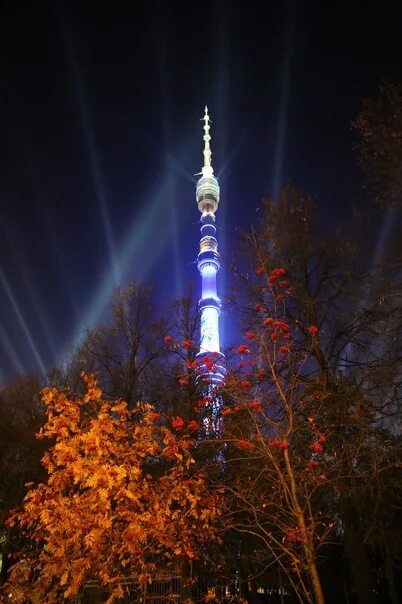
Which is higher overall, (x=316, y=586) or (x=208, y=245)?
(x=208, y=245)

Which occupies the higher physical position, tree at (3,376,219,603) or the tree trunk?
tree at (3,376,219,603)

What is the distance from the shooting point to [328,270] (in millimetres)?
13547

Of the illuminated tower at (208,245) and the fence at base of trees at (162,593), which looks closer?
the fence at base of trees at (162,593)

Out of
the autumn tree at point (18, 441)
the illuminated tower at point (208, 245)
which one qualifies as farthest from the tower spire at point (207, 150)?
the autumn tree at point (18, 441)

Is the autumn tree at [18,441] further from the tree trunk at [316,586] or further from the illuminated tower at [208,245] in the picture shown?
the illuminated tower at [208,245]

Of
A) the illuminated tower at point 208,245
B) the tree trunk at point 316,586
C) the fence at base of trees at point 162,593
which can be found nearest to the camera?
the tree trunk at point 316,586

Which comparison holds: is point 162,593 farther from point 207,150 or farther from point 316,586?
point 207,150

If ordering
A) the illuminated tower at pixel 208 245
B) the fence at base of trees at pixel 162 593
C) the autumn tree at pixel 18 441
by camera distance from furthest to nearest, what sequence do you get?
1. the illuminated tower at pixel 208 245
2. the autumn tree at pixel 18 441
3. the fence at base of trees at pixel 162 593

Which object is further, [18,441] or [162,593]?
[18,441]

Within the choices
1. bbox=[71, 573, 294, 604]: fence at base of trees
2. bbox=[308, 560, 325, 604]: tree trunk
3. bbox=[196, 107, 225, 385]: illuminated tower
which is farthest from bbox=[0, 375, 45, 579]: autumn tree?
bbox=[196, 107, 225, 385]: illuminated tower

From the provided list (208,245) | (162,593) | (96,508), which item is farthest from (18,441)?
(208,245)

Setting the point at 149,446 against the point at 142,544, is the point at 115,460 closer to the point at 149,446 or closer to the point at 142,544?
the point at 149,446

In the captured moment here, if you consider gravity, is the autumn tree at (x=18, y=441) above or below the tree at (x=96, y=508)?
above

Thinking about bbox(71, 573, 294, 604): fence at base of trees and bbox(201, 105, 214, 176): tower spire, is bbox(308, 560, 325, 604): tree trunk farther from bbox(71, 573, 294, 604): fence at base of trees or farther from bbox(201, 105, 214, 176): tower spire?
bbox(201, 105, 214, 176): tower spire
